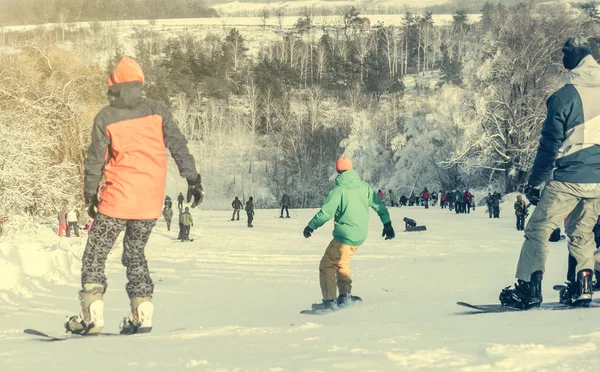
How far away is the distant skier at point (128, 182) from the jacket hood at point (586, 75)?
3.01 metres

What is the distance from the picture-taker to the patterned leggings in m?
5.23

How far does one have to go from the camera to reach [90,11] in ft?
465

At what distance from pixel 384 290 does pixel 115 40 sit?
114540mm

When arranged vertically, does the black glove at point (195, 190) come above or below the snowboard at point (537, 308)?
above

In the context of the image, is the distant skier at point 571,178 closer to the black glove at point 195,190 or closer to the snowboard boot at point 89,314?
the black glove at point 195,190

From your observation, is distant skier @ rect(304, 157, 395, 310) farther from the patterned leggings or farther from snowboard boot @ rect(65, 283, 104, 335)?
snowboard boot @ rect(65, 283, 104, 335)

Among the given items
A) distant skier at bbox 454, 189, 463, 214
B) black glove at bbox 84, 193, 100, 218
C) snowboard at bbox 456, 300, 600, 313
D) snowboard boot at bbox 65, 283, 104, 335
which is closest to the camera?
black glove at bbox 84, 193, 100, 218

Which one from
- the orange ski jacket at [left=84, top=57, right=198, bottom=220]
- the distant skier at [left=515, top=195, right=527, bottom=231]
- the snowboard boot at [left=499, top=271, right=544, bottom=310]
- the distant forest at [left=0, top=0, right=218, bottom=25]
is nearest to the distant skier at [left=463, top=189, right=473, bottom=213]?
the distant skier at [left=515, top=195, right=527, bottom=231]

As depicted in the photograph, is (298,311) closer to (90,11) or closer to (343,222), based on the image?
(343,222)

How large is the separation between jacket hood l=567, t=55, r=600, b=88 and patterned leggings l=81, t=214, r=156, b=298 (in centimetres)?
342

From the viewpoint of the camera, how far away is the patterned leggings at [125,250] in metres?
5.23

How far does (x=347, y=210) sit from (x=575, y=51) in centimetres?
292

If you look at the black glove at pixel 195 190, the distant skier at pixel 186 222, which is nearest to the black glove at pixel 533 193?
the black glove at pixel 195 190

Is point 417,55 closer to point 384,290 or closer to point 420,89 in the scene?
point 420,89
